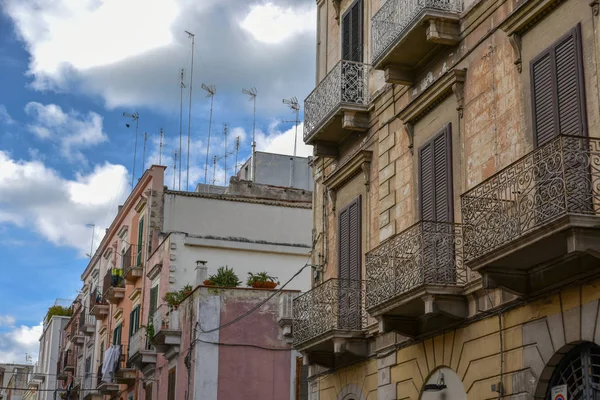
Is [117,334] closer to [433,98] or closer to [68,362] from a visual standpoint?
[68,362]

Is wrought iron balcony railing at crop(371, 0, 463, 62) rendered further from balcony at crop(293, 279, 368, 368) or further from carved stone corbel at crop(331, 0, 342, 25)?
balcony at crop(293, 279, 368, 368)

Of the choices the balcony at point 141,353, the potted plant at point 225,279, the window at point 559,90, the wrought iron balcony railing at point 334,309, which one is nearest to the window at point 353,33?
the wrought iron balcony railing at point 334,309

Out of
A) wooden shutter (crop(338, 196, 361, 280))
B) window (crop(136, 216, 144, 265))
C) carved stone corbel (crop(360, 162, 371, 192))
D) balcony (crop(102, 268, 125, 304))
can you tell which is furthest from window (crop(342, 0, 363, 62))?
balcony (crop(102, 268, 125, 304))

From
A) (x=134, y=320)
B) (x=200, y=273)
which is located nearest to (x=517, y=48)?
(x=200, y=273)

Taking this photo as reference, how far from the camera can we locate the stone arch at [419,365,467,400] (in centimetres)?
1328

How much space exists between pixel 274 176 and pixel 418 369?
22.7 meters

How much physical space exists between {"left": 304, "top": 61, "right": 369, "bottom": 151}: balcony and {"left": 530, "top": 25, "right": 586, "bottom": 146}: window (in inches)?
215

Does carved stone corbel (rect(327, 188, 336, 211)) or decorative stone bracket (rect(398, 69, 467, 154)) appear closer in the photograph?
decorative stone bracket (rect(398, 69, 467, 154))

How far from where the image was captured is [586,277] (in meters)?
10.7

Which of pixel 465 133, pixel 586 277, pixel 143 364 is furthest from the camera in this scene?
pixel 143 364

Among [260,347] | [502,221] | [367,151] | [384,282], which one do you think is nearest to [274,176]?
[260,347]

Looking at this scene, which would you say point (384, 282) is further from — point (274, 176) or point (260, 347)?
point (274, 176)

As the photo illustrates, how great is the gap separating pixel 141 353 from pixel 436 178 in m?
17.5

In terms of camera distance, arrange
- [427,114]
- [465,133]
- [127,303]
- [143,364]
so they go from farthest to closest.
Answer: [127,303] → [143,364] → [427,114] → [465,133]
